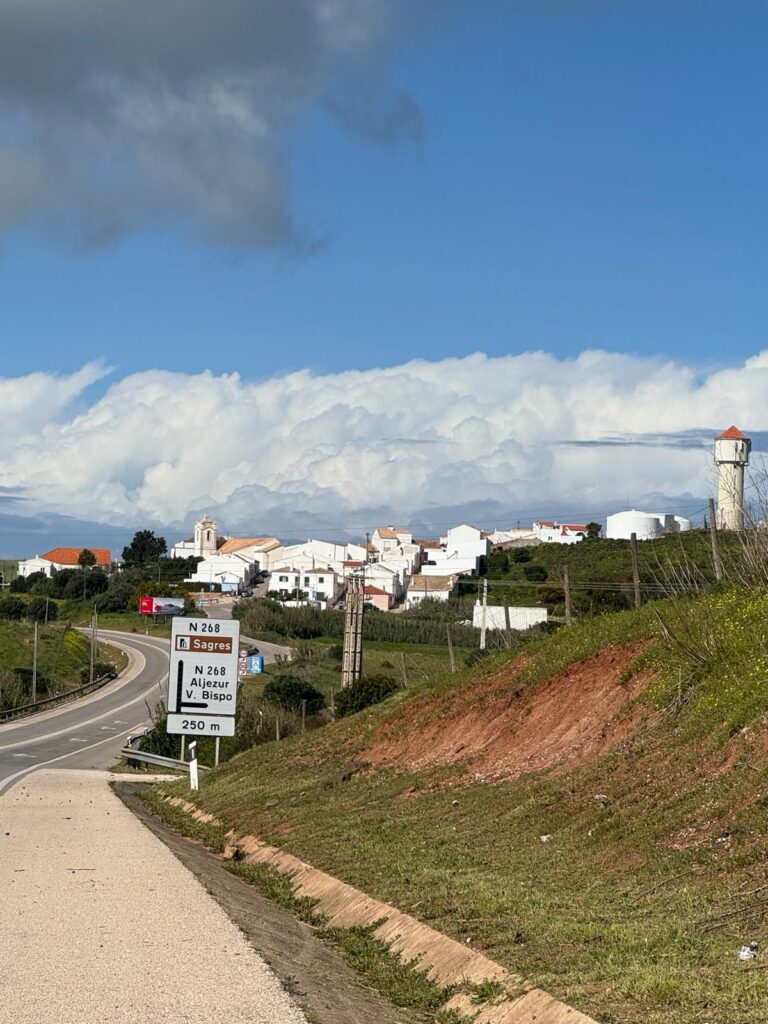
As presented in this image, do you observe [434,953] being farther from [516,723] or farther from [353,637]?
[353,637]

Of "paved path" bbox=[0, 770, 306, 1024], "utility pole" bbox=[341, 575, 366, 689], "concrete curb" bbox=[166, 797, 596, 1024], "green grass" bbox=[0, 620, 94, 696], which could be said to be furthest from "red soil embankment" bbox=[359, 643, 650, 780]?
"green grass" bbox=[0, 620, 94, 696]

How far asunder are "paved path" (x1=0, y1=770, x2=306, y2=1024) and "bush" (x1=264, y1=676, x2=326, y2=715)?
146ft

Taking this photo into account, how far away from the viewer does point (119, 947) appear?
1051cm

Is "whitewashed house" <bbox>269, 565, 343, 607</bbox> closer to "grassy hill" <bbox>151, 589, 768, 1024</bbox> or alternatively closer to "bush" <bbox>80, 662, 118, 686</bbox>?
"bush" <bbox>80, 662, 118, 686</bbox>

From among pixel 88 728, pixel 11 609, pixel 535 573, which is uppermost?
pixel 535 573

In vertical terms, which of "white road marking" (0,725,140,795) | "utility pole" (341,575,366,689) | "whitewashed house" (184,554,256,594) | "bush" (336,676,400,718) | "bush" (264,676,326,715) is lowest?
"white road marking" (0,725,140,795)

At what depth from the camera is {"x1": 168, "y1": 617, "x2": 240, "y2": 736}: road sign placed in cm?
3428

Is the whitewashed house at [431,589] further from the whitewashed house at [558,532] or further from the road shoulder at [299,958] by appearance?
the road shoulder at [299,958]

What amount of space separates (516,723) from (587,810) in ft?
26.8

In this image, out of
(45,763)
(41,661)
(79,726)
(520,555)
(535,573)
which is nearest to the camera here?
(45,763)

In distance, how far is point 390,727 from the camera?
28.7m

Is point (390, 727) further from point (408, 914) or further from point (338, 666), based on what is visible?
point (338, 666)

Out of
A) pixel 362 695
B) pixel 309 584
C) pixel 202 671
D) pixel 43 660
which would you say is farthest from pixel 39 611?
pixel 202 671

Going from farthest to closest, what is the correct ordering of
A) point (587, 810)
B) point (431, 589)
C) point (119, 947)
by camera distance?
1. point (431, 589)
2. point (587, 810)
3. point (119, 947)
